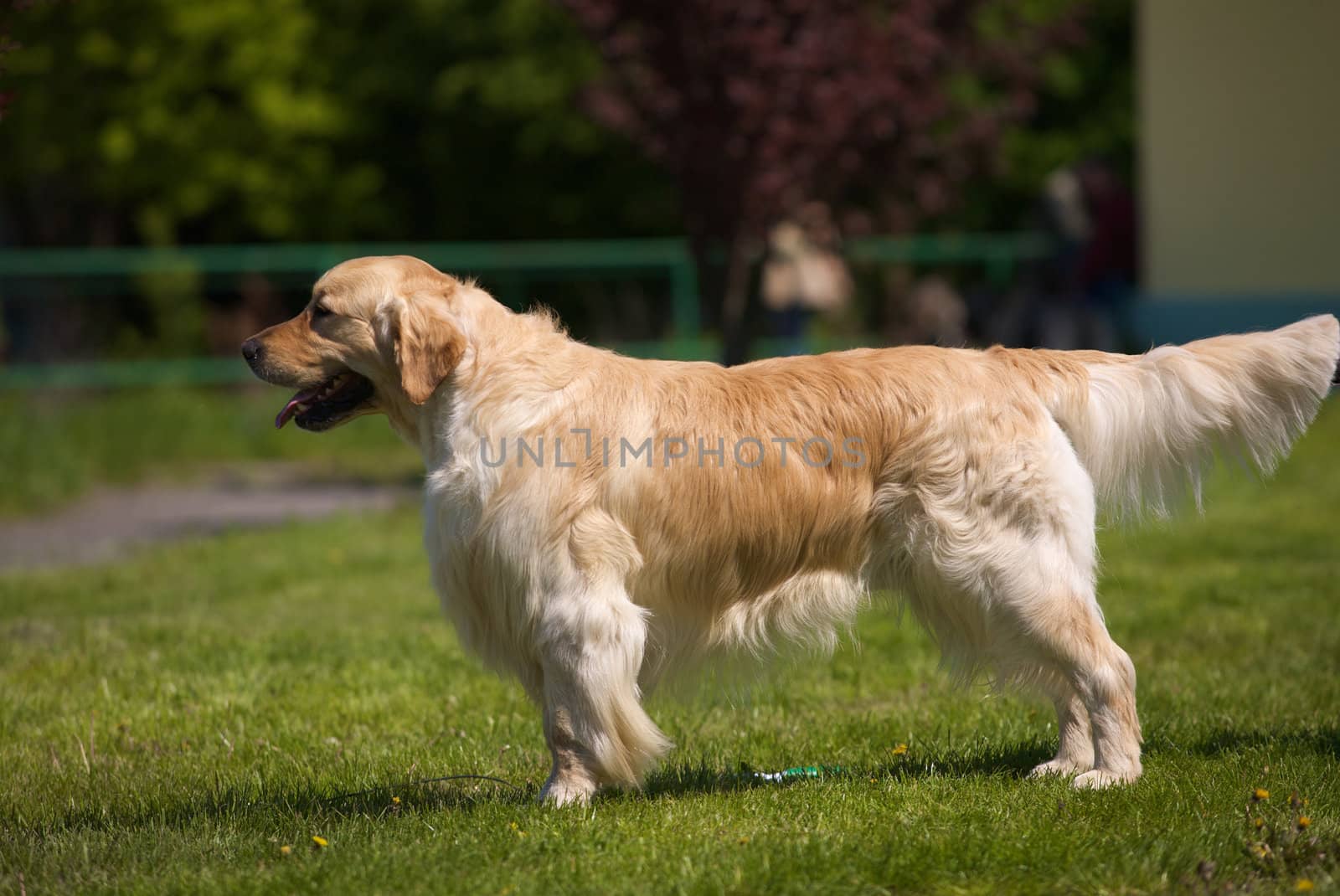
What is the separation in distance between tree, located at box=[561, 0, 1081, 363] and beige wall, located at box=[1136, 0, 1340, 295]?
3.15 metres

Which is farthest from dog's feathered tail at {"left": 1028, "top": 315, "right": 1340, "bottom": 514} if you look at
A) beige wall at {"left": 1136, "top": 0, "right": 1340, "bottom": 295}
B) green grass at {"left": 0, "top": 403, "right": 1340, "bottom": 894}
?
beige wall at {"left": 1136, "top": 0, "right": 1340, "bottom": 295}

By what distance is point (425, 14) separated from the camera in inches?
922

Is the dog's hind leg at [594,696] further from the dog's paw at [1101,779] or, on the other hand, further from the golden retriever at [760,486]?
the dog's paw at [1101,779]

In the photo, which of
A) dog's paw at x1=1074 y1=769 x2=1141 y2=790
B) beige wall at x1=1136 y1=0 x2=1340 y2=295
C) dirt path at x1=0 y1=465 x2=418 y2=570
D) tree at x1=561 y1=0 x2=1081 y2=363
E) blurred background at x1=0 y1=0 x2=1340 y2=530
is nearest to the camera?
dog's paw at x1=1074 y1=769 x2=1141 y2=790

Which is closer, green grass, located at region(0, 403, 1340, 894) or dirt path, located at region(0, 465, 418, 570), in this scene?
green grass, located at region(0, 403, 1340, 894)

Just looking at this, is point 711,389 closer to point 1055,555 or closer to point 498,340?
point 498,340

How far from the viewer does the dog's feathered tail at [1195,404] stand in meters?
4.33

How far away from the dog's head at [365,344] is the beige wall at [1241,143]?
11741 millimetres

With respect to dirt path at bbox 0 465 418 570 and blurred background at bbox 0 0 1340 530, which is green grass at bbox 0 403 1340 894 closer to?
blurred background at bbox 0 0 1340 530

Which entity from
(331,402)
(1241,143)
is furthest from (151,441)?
(1241,143)

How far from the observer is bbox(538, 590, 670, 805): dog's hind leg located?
4.14 metres

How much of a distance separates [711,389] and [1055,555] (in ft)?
3.91

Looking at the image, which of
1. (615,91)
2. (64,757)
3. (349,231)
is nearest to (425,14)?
(349,231)

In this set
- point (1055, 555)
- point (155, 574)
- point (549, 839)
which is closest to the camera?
point (549, 839)
